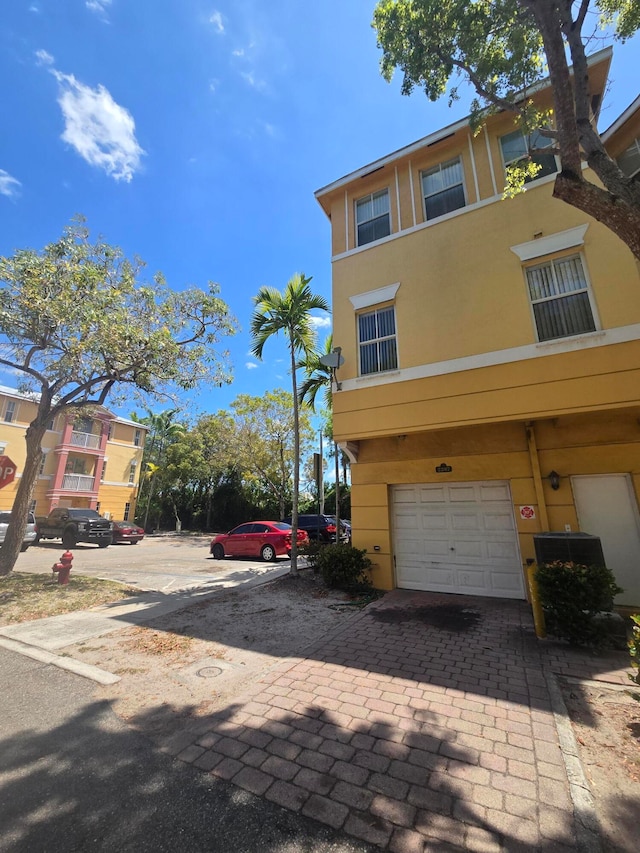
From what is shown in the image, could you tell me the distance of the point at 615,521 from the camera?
6.71m

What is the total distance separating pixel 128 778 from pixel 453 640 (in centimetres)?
436

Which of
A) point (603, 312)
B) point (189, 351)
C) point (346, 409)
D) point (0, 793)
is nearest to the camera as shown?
point (0, 793)

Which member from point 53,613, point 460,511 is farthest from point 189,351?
point 460,511

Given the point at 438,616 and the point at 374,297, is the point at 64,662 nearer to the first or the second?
the point at 438,616

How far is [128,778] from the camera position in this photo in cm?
267

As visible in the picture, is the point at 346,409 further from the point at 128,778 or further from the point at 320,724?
the point at 128,778

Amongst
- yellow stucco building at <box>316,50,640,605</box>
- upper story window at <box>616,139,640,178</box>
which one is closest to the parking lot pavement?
yellow stucco building at <box>316,50,640,605</box>

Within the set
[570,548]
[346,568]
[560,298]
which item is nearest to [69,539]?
[346,568]

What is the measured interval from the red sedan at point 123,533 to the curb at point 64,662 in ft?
56.2

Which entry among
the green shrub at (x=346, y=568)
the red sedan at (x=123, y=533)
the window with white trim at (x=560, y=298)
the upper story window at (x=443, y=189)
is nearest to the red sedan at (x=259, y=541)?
the green shrub at (x=346, y=568)

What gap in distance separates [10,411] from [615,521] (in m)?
32.3

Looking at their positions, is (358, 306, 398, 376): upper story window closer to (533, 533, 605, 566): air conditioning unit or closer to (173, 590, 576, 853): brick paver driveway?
(533, 533, 605, 566): air conditioning unit

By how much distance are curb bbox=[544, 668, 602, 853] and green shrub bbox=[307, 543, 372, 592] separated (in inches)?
197

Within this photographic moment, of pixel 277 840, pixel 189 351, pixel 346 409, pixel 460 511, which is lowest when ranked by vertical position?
pixel 277 840
